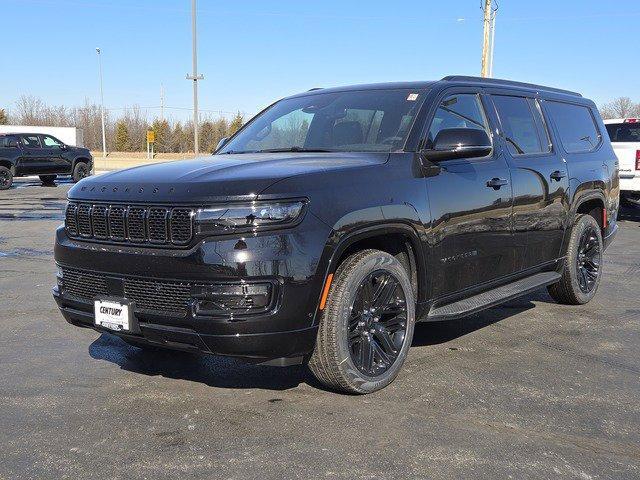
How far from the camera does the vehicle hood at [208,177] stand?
351 cm

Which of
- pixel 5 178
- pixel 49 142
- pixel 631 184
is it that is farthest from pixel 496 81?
pixel 49 142

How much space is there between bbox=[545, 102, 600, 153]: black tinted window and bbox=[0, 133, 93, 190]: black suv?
20120 millimetres

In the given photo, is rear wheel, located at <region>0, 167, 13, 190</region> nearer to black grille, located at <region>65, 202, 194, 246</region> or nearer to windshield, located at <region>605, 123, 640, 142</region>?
windshield, located at <region>605, 123, 640, 142</region>

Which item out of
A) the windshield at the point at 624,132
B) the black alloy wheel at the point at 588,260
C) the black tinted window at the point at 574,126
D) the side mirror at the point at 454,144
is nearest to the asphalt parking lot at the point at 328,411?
the black alloy wheel at the point at 588,260

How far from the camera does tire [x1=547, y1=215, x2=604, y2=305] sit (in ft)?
20.5

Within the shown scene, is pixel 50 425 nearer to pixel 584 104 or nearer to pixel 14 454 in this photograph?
pixel 14 454

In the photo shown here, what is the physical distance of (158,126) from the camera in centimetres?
9294

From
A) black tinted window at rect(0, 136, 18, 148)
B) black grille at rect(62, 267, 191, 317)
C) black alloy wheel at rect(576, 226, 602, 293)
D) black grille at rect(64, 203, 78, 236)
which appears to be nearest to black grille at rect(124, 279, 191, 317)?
black grille at rect(62, 267, 191, 317)

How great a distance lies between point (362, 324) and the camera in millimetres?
4039

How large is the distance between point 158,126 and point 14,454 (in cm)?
9348

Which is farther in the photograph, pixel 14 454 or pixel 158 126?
pixel 158 126

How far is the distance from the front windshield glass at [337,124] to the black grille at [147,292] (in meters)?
1.65

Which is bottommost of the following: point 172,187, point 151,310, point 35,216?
point 35,216

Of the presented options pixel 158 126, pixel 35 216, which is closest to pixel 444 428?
pixel 35 216
